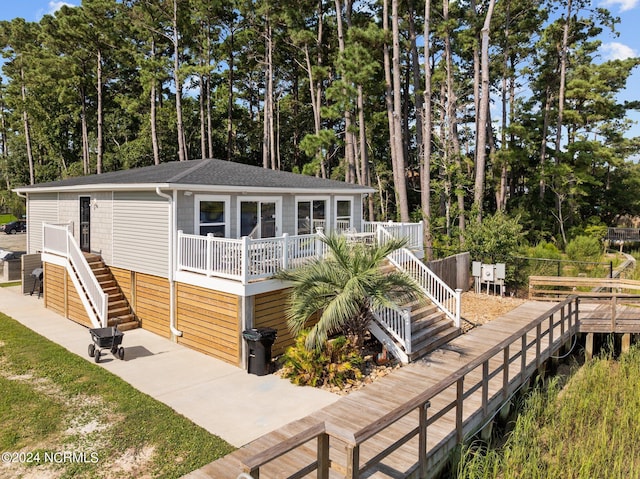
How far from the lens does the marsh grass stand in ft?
17.5

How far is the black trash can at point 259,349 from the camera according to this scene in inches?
325

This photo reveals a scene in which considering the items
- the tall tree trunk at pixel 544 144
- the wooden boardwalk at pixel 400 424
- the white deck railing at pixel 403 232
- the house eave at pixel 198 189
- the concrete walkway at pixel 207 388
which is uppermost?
the tall tree trunk at pixel 544 144

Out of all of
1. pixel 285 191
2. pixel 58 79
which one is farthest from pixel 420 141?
pixel 58 79

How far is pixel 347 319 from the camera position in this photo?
8.40 meters

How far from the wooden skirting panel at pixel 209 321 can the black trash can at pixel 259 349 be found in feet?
1.58

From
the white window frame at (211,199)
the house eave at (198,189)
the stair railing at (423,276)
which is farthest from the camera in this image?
the stair railing at (423,276)

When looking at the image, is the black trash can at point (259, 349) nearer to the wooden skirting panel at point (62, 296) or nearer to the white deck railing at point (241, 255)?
the white deck railing at point (241, 255)

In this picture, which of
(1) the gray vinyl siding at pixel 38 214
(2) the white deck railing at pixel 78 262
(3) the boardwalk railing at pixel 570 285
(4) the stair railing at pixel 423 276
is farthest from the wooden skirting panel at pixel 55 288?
(3) the boardwalk railing at pixel 570 285

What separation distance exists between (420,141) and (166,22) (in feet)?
57.2

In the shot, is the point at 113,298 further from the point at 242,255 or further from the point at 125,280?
the point at 242,255

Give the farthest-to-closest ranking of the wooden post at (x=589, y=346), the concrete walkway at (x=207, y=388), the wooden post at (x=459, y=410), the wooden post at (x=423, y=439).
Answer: the wooden post at (x=589, y=346), the concrete walkway at (x=207, y=388), the wooden post at (x=459, y=410), the wooden post at (x=423, y=439)

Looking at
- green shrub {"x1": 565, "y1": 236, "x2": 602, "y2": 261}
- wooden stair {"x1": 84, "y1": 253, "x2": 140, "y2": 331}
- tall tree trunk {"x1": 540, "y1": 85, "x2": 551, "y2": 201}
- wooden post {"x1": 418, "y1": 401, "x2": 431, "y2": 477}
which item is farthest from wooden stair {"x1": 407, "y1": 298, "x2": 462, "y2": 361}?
tall tree trunk {"x1": 540, "y1": 85, "x2": 551, "y2": 201}

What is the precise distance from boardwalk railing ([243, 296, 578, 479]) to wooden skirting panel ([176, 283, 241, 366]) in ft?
11.7

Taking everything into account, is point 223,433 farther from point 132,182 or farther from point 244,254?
point 132,182
